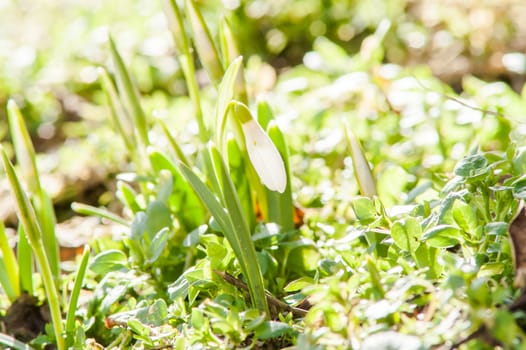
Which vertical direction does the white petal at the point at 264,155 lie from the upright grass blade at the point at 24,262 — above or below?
above

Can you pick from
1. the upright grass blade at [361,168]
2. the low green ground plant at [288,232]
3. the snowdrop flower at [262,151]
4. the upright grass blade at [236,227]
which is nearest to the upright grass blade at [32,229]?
the low green ground plant at [288,232]

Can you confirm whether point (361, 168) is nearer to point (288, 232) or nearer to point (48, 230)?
point (288, 232)

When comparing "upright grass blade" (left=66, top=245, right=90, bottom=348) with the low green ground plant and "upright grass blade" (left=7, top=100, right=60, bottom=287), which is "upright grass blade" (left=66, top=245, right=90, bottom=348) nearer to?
the low green ground plant

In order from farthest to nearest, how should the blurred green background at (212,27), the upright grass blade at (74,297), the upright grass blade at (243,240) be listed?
the blurred green background at (212,27)
the upright grass blade at (74,297)
the upright grass blade at (243,240)

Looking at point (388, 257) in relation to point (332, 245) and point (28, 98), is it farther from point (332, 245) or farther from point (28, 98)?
point (28, 98)

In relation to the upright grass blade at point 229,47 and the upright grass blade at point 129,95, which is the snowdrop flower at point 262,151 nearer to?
the upright grass blade at point 229,47

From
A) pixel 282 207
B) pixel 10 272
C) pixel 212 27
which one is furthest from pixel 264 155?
pixel 212 27
